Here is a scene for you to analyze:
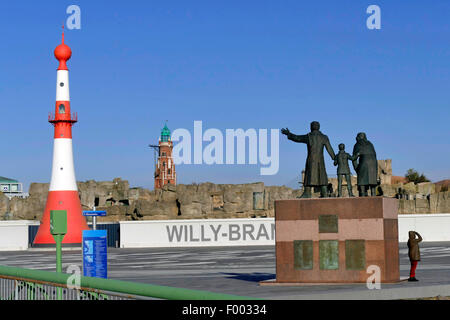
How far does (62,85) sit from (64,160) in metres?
5.13

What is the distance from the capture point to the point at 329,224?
1869 cm

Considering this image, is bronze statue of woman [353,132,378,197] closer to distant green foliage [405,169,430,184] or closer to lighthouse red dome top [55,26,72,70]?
lighthouse red dome top [55,26,72,70]

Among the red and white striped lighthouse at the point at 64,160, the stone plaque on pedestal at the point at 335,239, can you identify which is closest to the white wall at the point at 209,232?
the red and white striped lighthouse at the point at 64,160

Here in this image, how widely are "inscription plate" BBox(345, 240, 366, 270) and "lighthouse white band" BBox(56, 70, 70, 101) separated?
33.1m

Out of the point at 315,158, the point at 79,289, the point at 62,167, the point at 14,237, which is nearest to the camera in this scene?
the point at 79,289

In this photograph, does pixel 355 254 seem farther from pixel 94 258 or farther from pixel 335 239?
pixel 94 258

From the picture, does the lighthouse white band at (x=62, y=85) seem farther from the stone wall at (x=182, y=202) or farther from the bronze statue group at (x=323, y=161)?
the bronze statue group at (x=323, y=161)

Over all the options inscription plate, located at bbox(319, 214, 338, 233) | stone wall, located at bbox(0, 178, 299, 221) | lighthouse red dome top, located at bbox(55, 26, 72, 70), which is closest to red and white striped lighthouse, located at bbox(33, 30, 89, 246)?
lighthouse red dome top, located at bbox(55, 26, 72, 70)

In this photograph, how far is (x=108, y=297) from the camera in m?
8.66

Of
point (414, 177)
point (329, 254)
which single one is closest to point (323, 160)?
point (329, 254)

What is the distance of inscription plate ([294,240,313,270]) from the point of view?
18766mm

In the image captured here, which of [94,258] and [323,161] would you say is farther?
[323,161]

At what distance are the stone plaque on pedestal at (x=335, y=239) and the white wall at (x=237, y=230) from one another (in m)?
30.6
